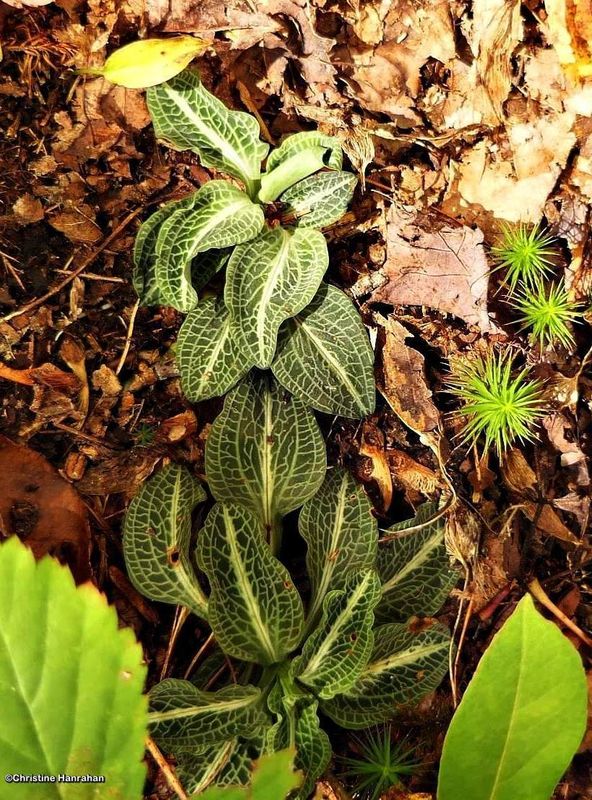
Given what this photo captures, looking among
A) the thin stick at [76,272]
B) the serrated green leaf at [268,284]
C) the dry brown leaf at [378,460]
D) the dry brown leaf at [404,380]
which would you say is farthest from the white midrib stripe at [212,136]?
the dry brown leaf at [378,460]

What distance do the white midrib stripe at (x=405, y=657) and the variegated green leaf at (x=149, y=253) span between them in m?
1.18

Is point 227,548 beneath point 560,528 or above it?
above

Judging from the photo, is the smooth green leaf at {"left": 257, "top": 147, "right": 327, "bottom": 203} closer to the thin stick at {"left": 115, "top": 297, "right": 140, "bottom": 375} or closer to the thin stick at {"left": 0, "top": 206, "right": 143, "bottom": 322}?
the thin stick at {"left": 0, "top": 206, "right": 143, "bottom": 322}

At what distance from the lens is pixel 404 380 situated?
2.09 m

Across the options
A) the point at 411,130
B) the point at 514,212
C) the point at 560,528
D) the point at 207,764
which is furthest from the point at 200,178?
the point at 207,764

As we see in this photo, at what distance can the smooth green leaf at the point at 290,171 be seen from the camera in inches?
79.4

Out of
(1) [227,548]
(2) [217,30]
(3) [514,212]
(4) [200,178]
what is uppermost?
(2) [217,30]

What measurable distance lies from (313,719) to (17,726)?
1.01 meters

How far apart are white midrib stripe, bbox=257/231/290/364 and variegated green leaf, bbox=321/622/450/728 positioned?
0.87m

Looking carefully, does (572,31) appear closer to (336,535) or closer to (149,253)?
(149,253)

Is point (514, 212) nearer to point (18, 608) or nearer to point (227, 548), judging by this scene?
point (227, 548)

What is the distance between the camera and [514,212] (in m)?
2.13

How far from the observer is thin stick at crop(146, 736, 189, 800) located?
5.47 ft

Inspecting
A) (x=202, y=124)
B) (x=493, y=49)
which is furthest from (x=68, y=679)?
(x=493, y=49)
